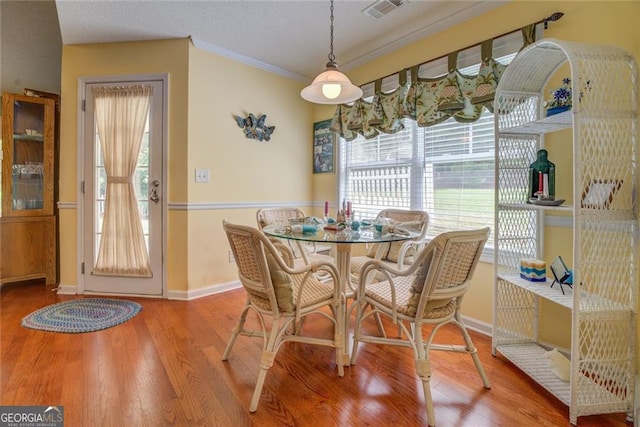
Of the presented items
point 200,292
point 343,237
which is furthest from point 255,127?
point 343,237

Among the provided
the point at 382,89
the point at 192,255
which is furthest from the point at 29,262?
the point at 382,89

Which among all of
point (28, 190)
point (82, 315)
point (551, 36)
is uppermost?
point (551, 36)

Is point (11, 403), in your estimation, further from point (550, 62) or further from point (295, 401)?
point (550, 62)

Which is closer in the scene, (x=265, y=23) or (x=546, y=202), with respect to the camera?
(x=546, y=202)

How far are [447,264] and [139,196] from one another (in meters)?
2.88

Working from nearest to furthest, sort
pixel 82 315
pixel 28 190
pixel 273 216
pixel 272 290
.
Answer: pixel 272 290 < pixel 82 315 < pixel 273 216 < pixel 28 190

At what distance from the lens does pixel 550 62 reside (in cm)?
191

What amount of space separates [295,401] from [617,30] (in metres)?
2.66

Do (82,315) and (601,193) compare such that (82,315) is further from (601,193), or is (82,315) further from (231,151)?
(601,193)

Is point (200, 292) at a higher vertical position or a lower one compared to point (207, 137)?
lower

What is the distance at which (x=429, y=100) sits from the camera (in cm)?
260

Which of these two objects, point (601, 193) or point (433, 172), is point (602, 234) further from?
point (433, 172)

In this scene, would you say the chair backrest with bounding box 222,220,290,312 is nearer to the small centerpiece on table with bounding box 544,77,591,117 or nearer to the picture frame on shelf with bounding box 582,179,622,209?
the picture frame on shelf with bounding box 582,179,622,209

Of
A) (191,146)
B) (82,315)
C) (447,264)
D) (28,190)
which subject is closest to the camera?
(447,264)
